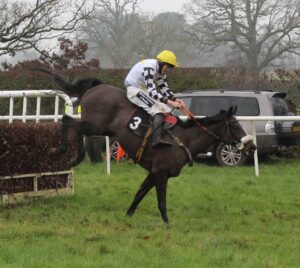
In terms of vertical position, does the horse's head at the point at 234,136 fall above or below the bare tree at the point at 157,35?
below

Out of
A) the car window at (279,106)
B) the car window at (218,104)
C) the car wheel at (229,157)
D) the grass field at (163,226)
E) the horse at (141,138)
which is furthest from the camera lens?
the car window at (279,106)

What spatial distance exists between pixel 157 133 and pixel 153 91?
1.81ft

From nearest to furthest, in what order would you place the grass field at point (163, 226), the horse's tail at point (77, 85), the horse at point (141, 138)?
the grass field at point (163, 226) < the horse at point (141, 138) < the horse's tail at point (77, 85)

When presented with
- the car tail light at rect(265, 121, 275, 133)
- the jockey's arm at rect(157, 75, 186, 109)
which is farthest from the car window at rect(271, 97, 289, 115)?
the jockey's arm at rect(157, 75, 186, 109)

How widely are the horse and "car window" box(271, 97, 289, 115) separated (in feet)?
21.3

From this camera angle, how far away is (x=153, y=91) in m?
7.86

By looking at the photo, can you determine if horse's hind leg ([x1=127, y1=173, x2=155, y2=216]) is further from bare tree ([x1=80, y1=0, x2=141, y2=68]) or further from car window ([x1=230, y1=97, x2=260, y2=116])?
bare tree ([x1=80, y1=0, x2=141, y2=68])

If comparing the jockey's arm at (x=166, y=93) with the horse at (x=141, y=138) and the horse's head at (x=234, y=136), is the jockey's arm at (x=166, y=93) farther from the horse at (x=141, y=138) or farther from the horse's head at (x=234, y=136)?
the horse's head at (x=234, y=136)

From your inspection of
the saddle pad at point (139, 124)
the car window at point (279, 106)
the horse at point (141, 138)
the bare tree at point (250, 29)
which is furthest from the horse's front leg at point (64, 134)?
the bare tree at point (250, 29)

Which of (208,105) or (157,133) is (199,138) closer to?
(157,133)

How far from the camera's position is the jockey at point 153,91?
793cm

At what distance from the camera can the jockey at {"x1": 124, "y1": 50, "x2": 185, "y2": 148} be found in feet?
26.0

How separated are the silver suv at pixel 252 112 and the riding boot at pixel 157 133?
5849 mm

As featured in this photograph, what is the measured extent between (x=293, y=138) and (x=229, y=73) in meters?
9.43
